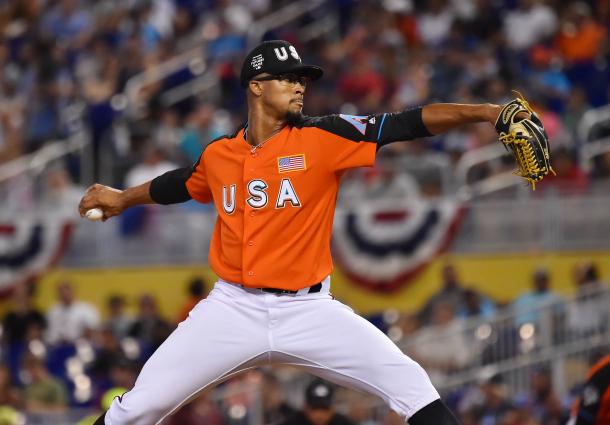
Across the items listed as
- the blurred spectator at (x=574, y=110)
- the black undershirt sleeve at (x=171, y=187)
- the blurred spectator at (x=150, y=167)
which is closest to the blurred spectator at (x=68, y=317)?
the blurred spectator at (x=150, y=167)

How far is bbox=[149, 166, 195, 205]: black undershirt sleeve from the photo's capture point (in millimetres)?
7363

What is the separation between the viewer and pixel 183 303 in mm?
15031

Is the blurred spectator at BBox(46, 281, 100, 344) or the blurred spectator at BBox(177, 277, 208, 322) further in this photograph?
the blurred spectator at BBox(46, 281, 100, 344)

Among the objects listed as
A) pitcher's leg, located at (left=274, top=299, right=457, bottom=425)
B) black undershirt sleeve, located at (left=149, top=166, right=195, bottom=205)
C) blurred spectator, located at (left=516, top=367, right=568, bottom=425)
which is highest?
black undershirt sleeve, located at (left=149, top=166, right=195, bottom=205)

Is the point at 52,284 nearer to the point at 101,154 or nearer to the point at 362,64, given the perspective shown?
the point at 101,154

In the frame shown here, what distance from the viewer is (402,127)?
659 cm

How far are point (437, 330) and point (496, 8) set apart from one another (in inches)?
248

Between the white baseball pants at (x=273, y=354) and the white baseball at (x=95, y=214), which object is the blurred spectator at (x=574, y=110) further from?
the white baseball pants at (x=273, y=354)

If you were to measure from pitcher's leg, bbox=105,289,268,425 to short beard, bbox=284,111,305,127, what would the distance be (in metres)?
0.96

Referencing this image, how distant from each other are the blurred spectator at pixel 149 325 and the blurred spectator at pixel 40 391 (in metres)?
0.98

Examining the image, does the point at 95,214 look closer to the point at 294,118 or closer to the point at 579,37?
the point at 294,118

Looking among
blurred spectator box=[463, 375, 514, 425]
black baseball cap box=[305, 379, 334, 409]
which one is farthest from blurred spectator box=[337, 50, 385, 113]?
black baseball cap box=[305, 379, 334, 409]

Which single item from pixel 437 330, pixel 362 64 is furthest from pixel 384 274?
pixel 362 64

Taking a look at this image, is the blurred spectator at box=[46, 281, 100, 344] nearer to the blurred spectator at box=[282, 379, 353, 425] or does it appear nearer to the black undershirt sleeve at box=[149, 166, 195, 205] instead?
the blurred spectator at box=[282, 379, 353, 425]
